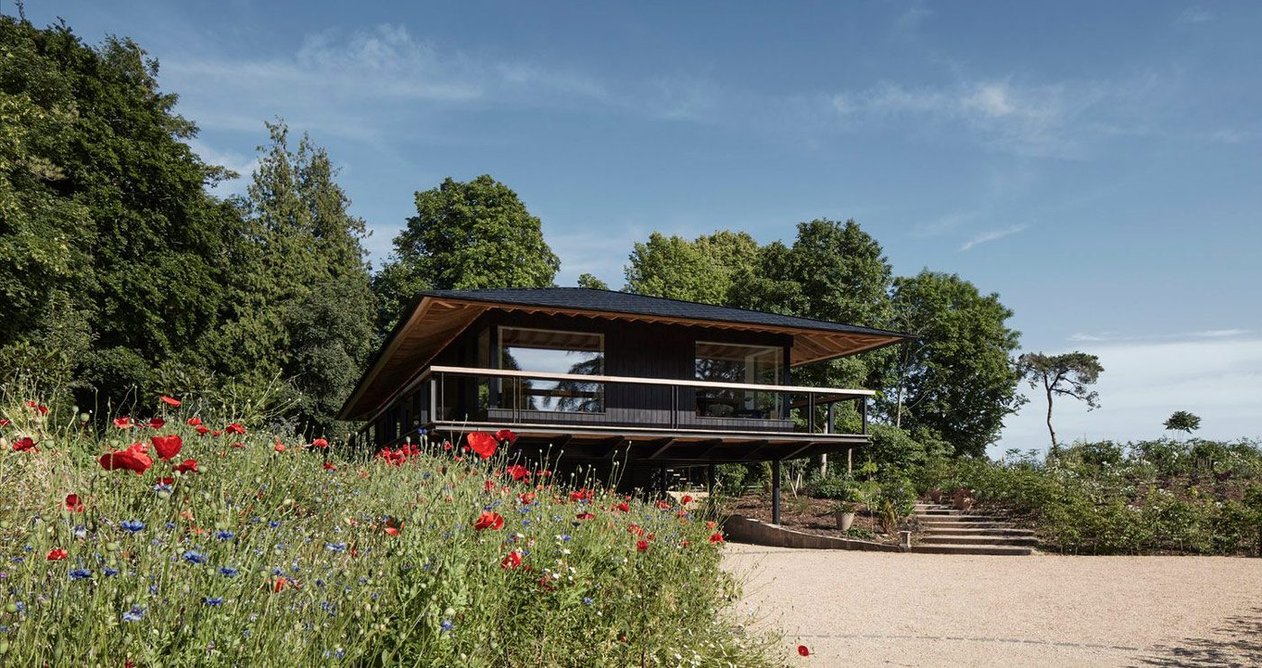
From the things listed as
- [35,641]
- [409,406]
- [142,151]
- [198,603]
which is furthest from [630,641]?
[142,151]

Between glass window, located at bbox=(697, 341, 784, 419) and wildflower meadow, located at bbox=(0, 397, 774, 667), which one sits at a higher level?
glass window, located at bbox=(697, 341, 784, 419)

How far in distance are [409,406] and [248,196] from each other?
72.2ft

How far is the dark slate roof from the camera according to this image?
13875mm

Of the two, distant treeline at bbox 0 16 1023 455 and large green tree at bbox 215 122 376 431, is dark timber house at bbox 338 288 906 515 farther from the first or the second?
large green tree at bbox 215 122 376 431

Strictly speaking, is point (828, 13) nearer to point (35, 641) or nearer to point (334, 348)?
point (35, 641)

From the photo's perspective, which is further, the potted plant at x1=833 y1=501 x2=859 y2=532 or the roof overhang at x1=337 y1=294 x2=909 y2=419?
the potted plant at x1=833 y1=501 x2=859 y2=532

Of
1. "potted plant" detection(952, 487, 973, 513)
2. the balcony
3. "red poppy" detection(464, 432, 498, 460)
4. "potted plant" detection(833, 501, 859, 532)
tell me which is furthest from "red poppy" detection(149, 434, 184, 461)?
"potted plant" detection(952, 487, 973, 513)

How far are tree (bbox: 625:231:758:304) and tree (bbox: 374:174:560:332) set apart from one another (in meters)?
6.86

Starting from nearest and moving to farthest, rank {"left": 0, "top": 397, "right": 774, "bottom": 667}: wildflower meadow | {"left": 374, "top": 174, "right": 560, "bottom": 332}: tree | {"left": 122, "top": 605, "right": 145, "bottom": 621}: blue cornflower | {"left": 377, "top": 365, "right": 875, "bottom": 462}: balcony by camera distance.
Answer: {"left": 122, "top": 605, "right": 145, "bottom": 621}: blue cornflower → {"left": 0, "top": 397, "right": 774, "bottom": 667}: wildflower meadow → {"left": 377, "top": 365, "right": 875, "bottom": 462}: balcony → {"left": 374, "top": 174, "right": 560, "bottom": 332}: tree

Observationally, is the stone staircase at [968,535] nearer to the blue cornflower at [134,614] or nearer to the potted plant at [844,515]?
the potted plant at [844,515]

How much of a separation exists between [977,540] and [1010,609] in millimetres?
7137

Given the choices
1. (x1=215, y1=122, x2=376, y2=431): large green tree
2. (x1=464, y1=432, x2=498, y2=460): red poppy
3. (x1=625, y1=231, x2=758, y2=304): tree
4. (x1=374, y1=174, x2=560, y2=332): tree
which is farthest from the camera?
(x1=625, y1=231, x2=758, y2=304): tree

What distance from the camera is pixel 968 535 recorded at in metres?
16.2

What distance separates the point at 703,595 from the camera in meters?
5.77
